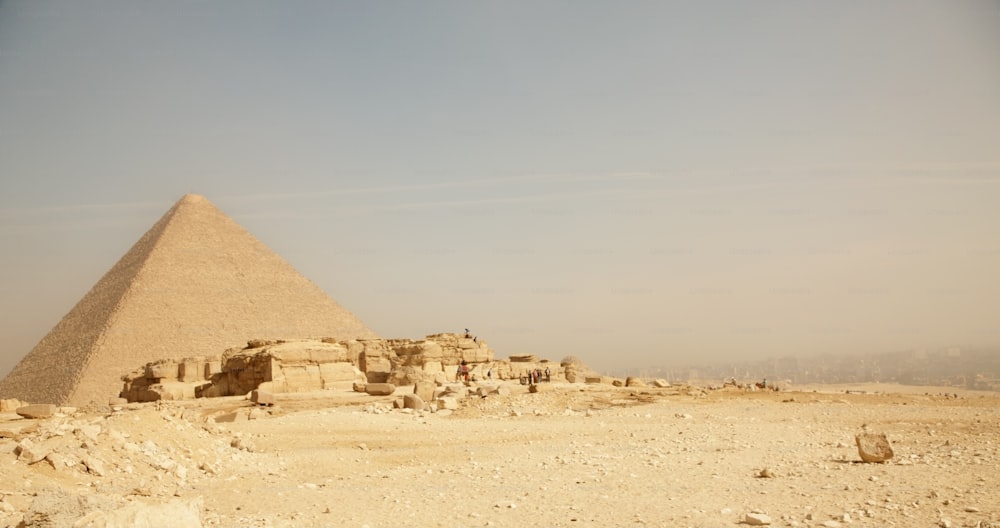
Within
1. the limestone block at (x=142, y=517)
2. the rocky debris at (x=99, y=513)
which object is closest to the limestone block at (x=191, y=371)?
the rocky debris at (x=99, y=513)

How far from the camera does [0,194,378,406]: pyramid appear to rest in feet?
114

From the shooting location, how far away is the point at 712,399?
17109 millimetres

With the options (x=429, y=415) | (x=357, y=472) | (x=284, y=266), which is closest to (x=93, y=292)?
(x=284, y=266)

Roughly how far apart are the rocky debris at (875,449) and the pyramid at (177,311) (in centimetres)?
3210

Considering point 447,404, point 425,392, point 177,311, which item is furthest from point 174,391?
point 177,311

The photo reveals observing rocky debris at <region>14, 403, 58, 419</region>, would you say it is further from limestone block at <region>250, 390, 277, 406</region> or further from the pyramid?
the pyramid

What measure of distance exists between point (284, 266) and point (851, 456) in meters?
41.8

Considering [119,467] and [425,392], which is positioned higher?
[425,392]

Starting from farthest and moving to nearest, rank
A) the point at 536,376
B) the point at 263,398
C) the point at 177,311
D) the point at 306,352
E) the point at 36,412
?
1. the point at 177,311
2. the point at 536,376
3. the point at 306,352
4. the point at 36,412
5. the point at 263,398

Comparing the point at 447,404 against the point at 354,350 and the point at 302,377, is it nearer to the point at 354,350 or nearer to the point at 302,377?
the point at 302,377

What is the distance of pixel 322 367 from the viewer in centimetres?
1744

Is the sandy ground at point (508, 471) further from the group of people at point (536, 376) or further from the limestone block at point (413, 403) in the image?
the group of people at point (536, 376)

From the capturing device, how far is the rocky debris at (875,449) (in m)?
7.18

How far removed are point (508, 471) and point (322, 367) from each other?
35.4 feet
